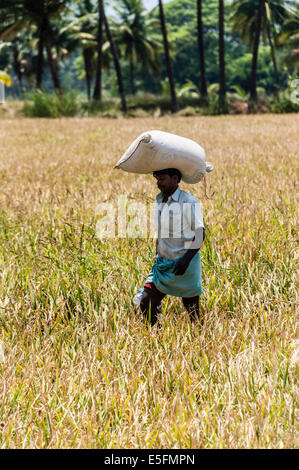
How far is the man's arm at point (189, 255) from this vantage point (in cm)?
189

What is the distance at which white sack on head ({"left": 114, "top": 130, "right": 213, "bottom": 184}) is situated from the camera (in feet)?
5.85

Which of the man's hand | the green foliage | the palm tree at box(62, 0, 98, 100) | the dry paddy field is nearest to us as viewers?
the dry paddy field

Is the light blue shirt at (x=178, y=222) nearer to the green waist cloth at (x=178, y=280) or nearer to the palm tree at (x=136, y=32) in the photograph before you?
the green waist cloth at (x=178, y=280)

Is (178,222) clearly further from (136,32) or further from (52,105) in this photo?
(136,32)

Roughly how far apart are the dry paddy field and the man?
→ 0.17 m

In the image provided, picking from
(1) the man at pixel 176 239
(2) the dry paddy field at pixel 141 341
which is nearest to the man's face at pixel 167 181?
(1) the man at pixel 176 239

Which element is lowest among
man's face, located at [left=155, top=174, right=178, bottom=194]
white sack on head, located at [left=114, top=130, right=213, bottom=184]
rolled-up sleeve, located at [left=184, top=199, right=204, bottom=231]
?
rolled-up sleeve, located at [left=184, top=199, right=204, bottom=231]

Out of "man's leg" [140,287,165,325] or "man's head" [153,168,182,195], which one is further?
"man's leg" [140,287,165,325]

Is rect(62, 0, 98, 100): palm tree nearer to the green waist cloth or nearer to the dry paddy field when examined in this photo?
the dry paddy field

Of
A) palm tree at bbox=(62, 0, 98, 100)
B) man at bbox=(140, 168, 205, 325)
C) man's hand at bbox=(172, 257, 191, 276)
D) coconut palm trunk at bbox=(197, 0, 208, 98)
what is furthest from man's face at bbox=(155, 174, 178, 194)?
palm tree at bbox=(62, 0, 98, 100)

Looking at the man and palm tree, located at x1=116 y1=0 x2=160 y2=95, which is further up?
palm tree, located at x1=116 y1=0 x2=160 y2=95
